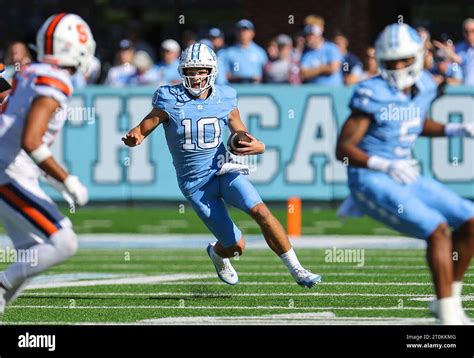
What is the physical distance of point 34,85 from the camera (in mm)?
7379

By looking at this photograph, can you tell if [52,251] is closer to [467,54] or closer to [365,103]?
[365,103]

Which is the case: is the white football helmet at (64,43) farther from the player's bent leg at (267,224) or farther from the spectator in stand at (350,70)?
the spectator in stand at (350,70)

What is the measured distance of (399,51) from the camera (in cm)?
773

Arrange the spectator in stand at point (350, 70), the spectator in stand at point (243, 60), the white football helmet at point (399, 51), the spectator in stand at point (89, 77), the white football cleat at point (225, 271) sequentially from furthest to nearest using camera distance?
the spectator in stand at point (89, 77)
the spectator in stand at point (350, 70)
the spectator in stand at point (243, 60)
the white football cleat at point (225, 271)
the white football helmet at point (399, 51)

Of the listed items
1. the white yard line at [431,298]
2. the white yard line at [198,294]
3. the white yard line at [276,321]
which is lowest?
the white yard line at [198,294]

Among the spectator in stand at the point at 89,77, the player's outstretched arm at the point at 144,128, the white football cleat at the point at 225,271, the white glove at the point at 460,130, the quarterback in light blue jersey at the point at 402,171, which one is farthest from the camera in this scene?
the spectator in stand at the point at 89,77

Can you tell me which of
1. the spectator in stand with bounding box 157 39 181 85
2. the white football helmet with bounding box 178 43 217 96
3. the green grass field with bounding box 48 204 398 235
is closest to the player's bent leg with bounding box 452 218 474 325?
the white football helmet with bounding box 178 43 217 96

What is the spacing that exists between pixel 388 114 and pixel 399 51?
1.26ft

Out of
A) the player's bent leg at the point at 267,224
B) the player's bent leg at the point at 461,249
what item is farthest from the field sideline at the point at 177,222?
the player's bent leg at the point at 461,249

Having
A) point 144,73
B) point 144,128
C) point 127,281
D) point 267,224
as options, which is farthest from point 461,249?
point 144,73

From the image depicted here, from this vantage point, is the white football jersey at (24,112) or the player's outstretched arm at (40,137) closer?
the player's outstretched arm at (40,137)

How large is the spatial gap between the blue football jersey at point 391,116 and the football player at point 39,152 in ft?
5.08

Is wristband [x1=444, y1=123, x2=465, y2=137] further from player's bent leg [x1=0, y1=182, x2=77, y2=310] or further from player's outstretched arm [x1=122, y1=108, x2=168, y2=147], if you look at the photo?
player's bent leg [x1=0, y1=182, x2=77, y2=310]

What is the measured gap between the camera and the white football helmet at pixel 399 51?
304 inches
